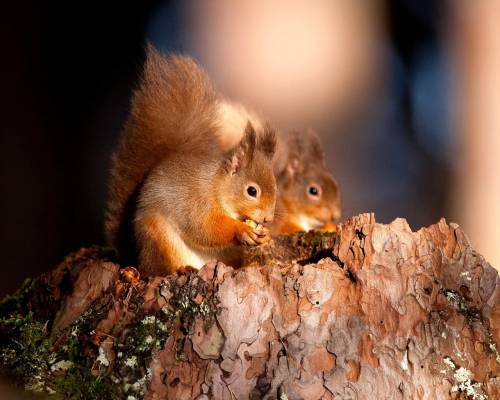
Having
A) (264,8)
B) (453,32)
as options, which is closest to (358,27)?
(264,8)

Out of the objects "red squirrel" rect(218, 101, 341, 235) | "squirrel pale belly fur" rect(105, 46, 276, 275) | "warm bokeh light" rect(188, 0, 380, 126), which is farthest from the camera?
"warm bokeh light" rect(188, 0, 380, 126)

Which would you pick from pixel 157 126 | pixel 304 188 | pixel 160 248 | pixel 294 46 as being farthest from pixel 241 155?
pixel 294 46

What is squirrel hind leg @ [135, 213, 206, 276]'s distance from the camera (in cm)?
128

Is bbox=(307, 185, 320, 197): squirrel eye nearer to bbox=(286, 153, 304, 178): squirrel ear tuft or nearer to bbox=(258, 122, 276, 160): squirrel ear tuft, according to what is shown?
bbox=(286, 153, 304, 178): squirrel ear tuft

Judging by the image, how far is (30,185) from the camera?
312 centimetres

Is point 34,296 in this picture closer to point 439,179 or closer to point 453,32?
point 453,32

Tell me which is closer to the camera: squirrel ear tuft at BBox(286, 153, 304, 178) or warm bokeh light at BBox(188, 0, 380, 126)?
squirrel ear tuft at BBox(286, 153, 304, 178)

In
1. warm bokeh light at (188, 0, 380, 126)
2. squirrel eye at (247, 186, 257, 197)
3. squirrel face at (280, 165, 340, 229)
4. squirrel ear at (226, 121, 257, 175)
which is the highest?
warm bokeh light at (188, 0, 380, 126)

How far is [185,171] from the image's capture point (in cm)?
143

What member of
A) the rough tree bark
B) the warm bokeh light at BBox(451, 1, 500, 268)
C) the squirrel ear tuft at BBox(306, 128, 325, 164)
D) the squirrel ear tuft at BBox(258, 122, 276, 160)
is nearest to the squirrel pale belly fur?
the squirrel ear tuft at BBox(258, 122, 276, 160)

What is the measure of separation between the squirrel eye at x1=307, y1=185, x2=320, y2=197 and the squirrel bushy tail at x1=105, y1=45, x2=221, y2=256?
882 mm

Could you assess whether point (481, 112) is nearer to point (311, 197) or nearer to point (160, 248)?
point (311, 197)

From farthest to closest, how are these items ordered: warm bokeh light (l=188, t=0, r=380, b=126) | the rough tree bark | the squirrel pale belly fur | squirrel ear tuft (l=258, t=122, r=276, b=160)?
warm bokeh light (l=188, t=0, r=380, b=126)
squirrel ear tuft (l=258, t=122, r=276, b=160)
the squirrel pale belly fur
the rough tree bark

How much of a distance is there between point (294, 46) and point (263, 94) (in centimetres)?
40
